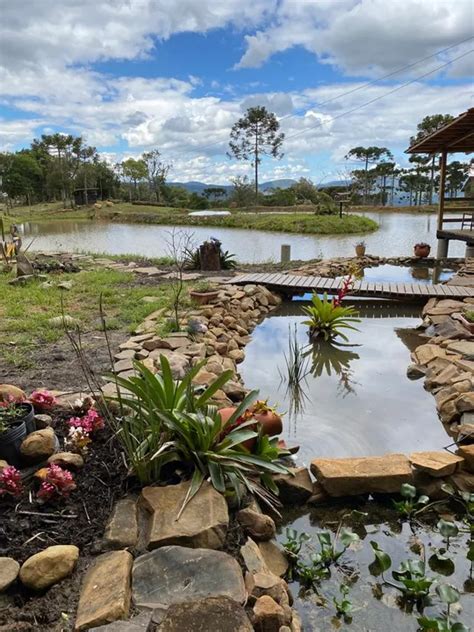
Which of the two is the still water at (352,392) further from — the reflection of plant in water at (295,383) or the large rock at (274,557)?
the large rock at (274,557)

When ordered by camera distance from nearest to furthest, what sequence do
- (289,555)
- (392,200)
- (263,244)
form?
(289,555), (263,244), (392,200)

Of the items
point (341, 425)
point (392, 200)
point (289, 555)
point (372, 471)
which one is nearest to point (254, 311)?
point (341, 425)

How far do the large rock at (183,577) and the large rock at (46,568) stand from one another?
0.23 m

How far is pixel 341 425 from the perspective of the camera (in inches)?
125

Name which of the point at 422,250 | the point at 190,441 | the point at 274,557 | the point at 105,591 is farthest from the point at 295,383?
the point at 422,250

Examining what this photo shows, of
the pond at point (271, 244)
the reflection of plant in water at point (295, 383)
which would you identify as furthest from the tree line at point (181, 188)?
the reflection of plant in water at point (295, 383)

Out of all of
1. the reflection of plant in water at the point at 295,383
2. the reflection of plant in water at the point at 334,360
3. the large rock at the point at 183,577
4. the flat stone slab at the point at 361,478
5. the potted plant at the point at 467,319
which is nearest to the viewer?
the large rock at the point at 183,577

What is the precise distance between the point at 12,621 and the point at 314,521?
1341mm

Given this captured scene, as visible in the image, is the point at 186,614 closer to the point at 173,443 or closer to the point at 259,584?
the point at 259,584

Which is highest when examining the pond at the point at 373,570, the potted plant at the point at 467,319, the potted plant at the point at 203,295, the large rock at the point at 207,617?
the potted plant at the point at 203,295

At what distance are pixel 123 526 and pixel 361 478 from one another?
1.18m

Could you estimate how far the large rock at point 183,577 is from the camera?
145 cm

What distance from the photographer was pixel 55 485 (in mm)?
1861

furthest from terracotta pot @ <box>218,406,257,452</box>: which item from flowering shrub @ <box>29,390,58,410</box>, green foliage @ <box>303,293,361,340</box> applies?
green foliage @ <box>303,293,361,340</box>
